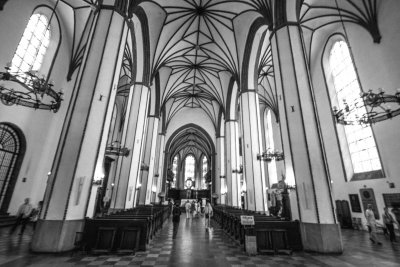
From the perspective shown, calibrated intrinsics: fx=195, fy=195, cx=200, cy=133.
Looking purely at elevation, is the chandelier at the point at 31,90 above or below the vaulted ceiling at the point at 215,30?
below

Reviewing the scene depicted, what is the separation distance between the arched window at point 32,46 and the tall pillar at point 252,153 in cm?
1203

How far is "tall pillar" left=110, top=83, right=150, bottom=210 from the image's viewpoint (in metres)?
10.9

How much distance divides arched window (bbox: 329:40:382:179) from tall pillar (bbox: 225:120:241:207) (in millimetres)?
8682

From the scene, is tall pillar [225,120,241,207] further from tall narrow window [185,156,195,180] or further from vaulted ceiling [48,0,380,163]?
tall narrow window [185,156,195,180]

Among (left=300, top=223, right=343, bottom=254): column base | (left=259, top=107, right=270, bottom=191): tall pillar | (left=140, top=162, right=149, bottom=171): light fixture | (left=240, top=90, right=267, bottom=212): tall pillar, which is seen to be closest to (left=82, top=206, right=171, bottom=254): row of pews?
(left=300, top=223, right=343, bottom=254): column base

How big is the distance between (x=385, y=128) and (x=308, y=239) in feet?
24.5

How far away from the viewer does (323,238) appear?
589 centimetres

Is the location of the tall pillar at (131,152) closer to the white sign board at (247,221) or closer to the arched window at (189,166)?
the white sign board at (247,221)

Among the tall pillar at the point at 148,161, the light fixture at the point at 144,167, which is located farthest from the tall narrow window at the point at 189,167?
the light fixture at the point at 144,167

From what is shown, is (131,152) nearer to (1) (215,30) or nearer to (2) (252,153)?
(2) (252,153)

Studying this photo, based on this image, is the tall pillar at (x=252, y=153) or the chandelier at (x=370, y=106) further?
the tall pillar at (x=252, y=153)

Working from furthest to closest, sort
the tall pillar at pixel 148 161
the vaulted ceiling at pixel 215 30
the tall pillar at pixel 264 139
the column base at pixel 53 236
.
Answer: the tall pillar at pixel 264 139, the tall pillar at pixel 148 161, the vaulted ceiling at pixel 215 30, the column base at pixel 53 236

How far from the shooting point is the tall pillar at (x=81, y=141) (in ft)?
18.2

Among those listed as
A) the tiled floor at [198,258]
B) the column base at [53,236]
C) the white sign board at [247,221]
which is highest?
the white sign board at [247,221]
